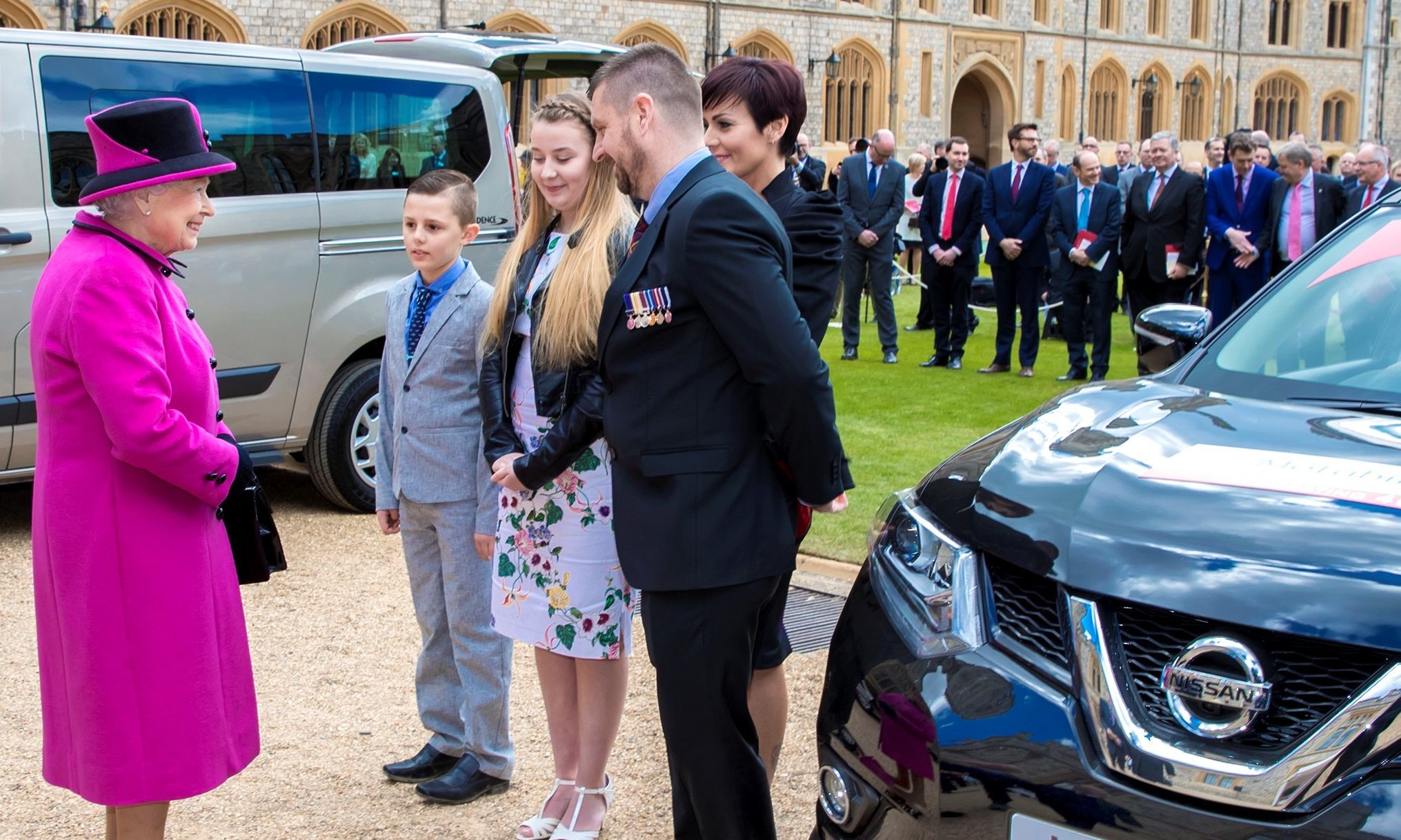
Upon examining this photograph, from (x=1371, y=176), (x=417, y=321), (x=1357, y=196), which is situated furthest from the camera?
(x=1357, y=196)

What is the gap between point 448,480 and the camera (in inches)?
137

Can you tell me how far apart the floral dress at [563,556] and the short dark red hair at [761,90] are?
51 cm

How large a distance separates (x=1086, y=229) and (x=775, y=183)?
9.05 metres

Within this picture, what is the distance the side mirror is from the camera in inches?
130

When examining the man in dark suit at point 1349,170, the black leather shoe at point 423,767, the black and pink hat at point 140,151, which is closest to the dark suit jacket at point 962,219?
the man in dark suit at point 1349,170

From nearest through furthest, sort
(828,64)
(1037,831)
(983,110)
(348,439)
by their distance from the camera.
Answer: (1037,831) → (348,439) → (828,64) → (983,110)

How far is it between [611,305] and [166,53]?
4042 millimetres

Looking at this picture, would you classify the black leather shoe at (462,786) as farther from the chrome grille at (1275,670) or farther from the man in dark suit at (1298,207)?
the man in dark suit at (1298,207)

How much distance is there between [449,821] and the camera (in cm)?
340

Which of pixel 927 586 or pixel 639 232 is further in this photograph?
pixel 639 232

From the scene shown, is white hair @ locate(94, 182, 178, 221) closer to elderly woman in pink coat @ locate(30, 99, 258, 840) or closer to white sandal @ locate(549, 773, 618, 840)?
elderly woman in pink coat @ locate(30, 99, 258, 840)

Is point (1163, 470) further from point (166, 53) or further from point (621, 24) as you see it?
point (621, 24)

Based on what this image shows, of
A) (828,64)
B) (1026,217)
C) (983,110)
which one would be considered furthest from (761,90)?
(983,110)

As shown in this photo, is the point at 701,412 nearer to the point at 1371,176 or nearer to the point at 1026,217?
the point at 1026,217
